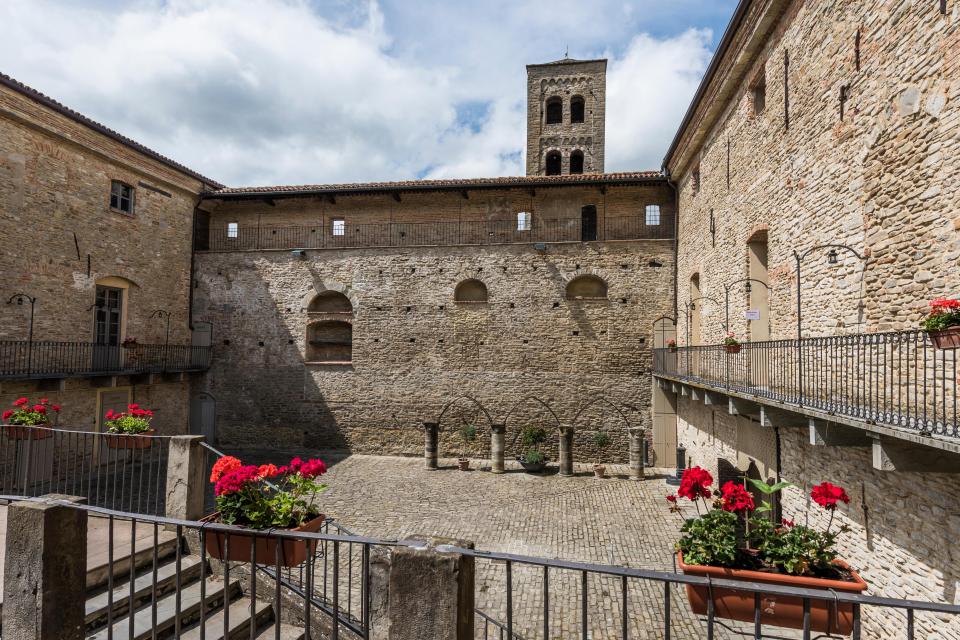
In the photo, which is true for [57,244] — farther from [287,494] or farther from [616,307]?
[616,307]

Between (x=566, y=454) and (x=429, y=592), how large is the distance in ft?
42.8

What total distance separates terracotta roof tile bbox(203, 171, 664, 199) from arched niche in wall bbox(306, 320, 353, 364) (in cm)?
488

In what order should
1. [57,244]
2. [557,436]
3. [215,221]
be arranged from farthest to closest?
[215,221], [557,436], [57,244]

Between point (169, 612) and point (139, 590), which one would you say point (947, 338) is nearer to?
point (169, 612)

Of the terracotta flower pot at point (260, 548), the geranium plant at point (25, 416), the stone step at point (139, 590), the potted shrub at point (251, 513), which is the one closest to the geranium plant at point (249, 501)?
the potted shrub at point (251, 513)

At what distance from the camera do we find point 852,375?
5.27 m

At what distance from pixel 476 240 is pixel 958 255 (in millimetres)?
13768

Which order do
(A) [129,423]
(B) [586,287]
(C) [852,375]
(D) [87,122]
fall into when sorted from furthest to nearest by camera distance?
(B) [586,287], (D) [87,122], (A) [129,423], (C) [852,375]

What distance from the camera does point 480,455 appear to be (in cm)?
1692

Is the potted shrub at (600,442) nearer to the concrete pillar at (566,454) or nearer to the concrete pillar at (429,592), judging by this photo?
the concrete pillar at (566,454)

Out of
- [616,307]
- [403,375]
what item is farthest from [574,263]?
[403,375]

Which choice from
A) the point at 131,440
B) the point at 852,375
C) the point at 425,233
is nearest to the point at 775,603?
the point at 852,375

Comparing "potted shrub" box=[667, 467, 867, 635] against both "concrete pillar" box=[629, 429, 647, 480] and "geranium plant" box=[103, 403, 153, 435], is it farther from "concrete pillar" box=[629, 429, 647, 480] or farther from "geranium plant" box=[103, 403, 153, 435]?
"concrete pillar" box=[629, 429, 647, 480]

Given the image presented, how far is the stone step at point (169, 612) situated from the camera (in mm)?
4328
